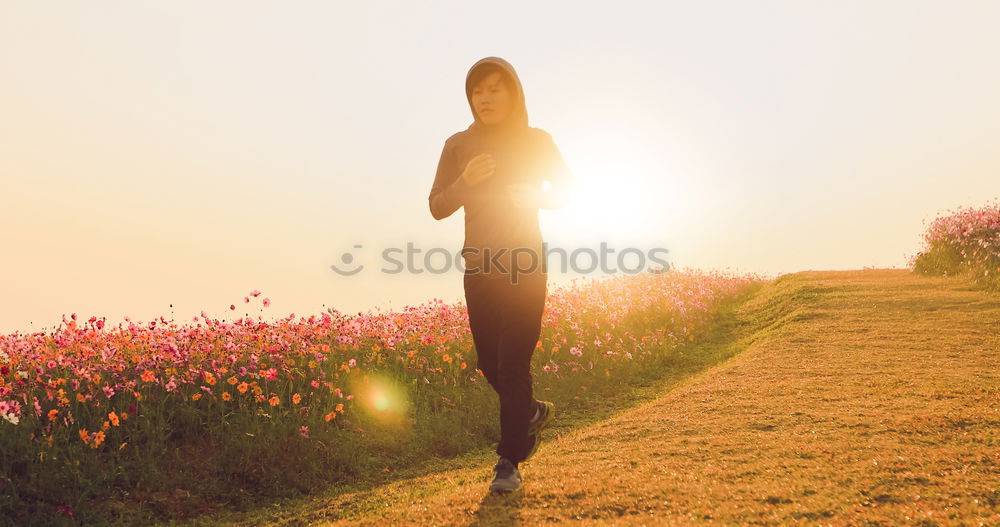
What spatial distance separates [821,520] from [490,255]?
8.74 ft

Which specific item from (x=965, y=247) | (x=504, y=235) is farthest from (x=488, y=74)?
(x=965, y=247)

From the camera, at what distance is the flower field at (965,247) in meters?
17.1

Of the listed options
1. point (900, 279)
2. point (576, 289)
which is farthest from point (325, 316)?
point (900, 279)

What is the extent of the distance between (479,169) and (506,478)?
2.19 meters

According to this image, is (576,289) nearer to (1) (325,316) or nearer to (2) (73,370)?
(1) (325,316)

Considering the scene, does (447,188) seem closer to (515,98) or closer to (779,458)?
(515,98)

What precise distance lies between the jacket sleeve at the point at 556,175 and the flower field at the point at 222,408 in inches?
142

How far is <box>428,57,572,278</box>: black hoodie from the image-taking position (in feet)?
15.0

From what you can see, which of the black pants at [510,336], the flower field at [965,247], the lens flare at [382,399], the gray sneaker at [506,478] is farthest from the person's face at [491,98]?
the flower field at [965,247]

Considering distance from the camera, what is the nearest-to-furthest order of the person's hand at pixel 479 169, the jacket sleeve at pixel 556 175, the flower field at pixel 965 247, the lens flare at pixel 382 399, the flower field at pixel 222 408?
the person's hand at pixel 479 169
the jacket sleeve at pixel 556 175
the flower field at pixel 222 408
the lens flare at pixel 382 399
the flower field at pixel 965 247

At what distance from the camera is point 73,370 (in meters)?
7.16

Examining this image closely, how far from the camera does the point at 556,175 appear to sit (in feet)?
16.7

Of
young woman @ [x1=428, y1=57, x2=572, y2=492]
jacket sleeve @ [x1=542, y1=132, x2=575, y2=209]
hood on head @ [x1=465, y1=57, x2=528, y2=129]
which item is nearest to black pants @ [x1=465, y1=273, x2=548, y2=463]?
young woman @ [x1=428, y1=57, x2=572, y2=492]

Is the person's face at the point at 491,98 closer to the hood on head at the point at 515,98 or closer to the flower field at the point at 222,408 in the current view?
the hood on head at the point at 515,98
